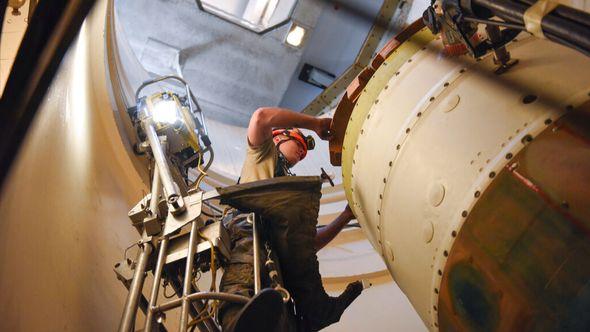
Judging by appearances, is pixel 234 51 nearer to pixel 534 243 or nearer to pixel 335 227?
pixel 335 227

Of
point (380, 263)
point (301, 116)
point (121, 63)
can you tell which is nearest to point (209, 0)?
point (121, 63)

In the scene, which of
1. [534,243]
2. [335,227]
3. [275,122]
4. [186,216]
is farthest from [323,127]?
[534,243]

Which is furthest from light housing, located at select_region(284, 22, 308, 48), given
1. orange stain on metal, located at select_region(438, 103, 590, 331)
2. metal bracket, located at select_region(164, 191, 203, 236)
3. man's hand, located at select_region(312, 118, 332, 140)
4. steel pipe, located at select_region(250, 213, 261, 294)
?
orange stain on metal, located at select_region(438, 103, 590, 331)

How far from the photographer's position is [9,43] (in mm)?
2072

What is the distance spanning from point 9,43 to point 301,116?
2.03m

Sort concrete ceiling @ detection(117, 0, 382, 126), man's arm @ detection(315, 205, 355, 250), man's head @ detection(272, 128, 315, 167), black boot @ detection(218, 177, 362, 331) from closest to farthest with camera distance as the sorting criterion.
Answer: black boot @ detection(218, 177, 362, 331) → man's arm @ detection(315, 205, 355, 250) → man's head @ detection(272, 128, 315, 167) → concrete ceiling @ detection(117, 0, 382, 126)

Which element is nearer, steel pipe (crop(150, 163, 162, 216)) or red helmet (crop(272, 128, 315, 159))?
steel pipe (crop(150, 163, 162, 216))

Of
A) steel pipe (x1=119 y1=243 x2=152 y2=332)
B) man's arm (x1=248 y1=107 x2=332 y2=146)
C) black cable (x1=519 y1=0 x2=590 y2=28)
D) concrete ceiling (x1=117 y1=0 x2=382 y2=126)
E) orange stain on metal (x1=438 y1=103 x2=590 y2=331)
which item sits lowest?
concrete ceiling (x1=117 y1=0 x2=382 y2=126)

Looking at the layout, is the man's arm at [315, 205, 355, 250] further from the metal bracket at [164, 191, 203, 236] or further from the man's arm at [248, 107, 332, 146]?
the metal bracket at [164, 191, 203, 236]

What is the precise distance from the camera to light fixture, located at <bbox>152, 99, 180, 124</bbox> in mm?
4324

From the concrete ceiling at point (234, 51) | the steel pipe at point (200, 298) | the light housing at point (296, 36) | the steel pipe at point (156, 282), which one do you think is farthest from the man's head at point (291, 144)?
the light housing at point (296, 36)

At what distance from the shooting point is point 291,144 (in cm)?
425

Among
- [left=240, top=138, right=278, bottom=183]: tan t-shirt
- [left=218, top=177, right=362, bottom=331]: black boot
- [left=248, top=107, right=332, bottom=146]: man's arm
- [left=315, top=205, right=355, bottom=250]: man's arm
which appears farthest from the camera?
[left=315, top=205, right=355, bottom=250]: man's arm

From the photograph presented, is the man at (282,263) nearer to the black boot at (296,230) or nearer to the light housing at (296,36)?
the black boot at (296,230)
